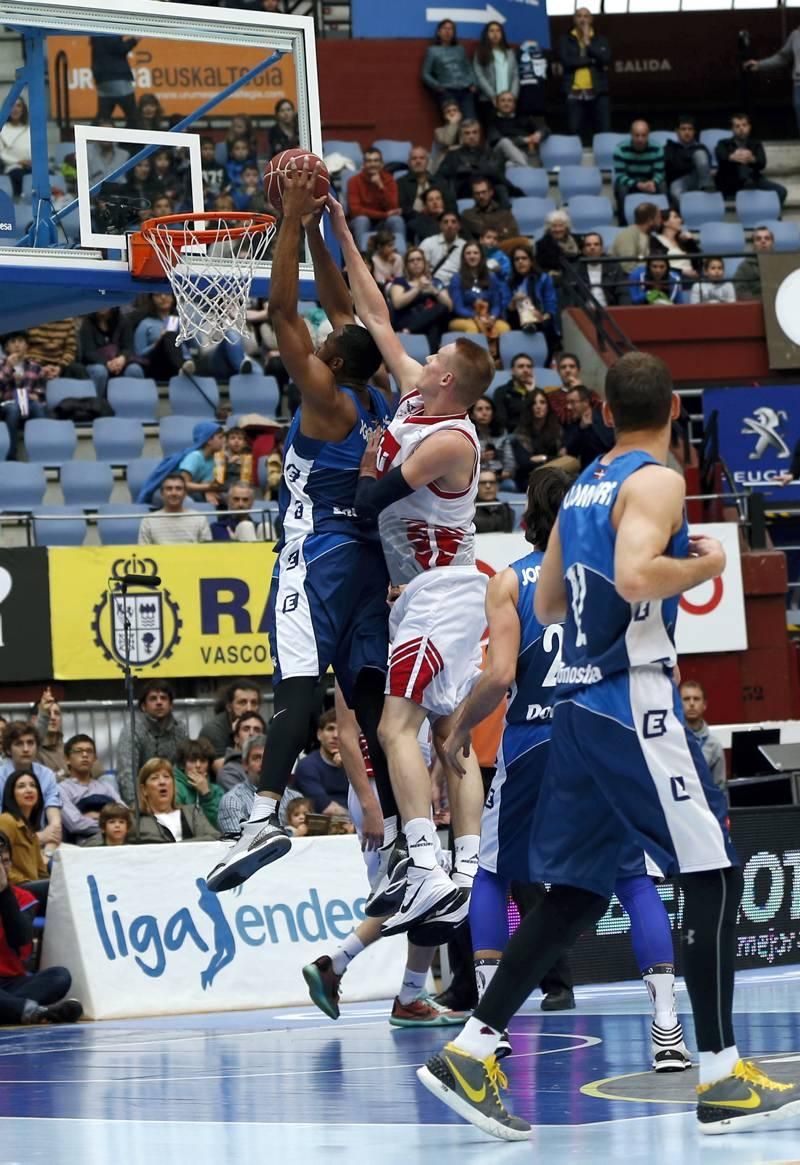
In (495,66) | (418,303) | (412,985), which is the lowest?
(412,985)

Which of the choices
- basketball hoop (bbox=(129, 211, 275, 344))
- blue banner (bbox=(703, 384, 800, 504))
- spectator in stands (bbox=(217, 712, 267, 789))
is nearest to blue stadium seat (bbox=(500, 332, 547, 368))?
blue banner (bbox=(703, 384, 800, 504))

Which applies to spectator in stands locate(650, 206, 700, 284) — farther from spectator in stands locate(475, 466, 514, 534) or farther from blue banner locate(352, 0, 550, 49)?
spectator in stands locate(475, 466, 514, 534)

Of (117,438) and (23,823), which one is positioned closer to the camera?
(23,823)

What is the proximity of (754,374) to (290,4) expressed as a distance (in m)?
9.40

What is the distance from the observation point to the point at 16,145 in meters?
11.3

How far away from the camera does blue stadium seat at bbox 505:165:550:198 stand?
2444 centimetres

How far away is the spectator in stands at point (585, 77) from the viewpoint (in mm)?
26531

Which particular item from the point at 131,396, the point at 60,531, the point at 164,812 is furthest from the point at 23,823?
the point at 131,396

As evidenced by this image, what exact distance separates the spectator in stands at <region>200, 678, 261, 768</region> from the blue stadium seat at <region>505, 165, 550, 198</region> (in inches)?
451

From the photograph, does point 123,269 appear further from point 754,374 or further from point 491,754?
point 754,374

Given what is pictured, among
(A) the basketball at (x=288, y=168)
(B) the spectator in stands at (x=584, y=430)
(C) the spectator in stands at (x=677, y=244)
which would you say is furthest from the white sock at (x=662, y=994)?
(C) the spectator in stands at (x=677, y=244)

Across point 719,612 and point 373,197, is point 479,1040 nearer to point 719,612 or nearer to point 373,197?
point 719,612

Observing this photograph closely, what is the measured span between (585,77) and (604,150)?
180 centimetres

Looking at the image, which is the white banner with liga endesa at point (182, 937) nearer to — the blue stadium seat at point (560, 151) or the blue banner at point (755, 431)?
the blue banner at point (755, 431)
